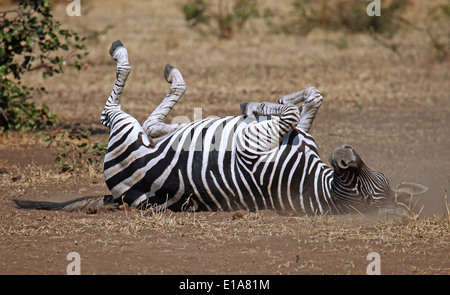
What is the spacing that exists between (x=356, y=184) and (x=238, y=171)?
797 mm

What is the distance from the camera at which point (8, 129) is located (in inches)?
294

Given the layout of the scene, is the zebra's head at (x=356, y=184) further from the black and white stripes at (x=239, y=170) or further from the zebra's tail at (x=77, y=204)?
the zebra's tail at (x=77, y=204)

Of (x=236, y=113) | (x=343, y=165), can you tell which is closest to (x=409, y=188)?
(x=343, y=165)

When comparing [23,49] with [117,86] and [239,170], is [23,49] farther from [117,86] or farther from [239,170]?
[239,170]

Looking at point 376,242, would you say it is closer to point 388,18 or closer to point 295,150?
point 295,150

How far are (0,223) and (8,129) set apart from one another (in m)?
3.31

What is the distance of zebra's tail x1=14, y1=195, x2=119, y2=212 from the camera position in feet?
15.5

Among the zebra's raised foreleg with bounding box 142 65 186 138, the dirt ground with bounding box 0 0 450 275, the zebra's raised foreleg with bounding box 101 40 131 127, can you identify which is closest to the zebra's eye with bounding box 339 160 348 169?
the dirt ground with bounding box 0 0 450 275

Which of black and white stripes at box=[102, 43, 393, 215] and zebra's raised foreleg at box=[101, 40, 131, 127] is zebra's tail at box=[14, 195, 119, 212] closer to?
black and white stripes at box=[102, 43, 393, 215]

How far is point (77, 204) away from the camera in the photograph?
4.75 meters
